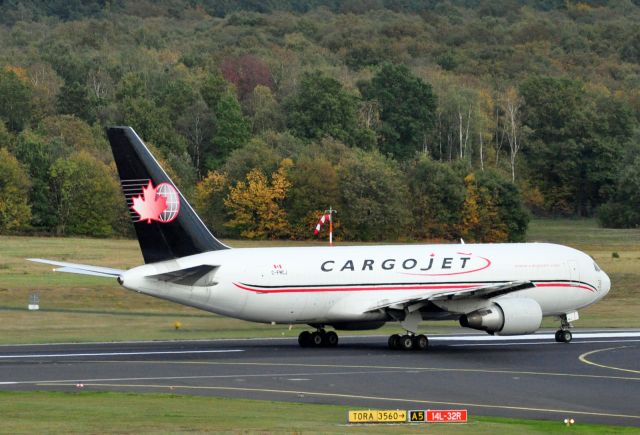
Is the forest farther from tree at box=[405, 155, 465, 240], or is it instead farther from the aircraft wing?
the aircraft wing

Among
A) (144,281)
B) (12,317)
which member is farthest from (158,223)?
(12,317)

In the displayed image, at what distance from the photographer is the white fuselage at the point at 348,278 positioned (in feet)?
157

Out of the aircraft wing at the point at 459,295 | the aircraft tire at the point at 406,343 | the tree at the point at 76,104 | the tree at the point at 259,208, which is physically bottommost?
the aircraft tire at the point at 406,343

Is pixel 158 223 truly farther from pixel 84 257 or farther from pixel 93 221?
pixel 93 221

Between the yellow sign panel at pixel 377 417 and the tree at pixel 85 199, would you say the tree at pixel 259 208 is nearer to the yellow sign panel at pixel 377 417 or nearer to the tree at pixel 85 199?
the tree at pixel 85 199

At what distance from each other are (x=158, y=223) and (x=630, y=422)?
20.3m

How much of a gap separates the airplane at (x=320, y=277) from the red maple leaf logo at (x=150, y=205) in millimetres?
34

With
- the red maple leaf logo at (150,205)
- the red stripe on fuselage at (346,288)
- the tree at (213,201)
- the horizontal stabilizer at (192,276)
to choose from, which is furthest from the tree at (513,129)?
the red maple leaf logo at (150,205)

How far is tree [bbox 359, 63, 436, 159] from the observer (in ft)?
582

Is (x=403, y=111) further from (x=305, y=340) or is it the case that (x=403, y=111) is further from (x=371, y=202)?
(x=305, y=340)

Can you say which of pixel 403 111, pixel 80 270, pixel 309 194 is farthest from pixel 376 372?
pixel 403 111

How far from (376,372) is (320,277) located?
296 inches

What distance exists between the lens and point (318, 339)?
167 ft

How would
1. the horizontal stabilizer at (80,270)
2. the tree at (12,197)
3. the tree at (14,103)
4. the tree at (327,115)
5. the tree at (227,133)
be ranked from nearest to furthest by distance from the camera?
the horizontal stabilizer at (80,270)
the tree at (12,197)
the tree at (327,115)
the tree at (227,133)
the tree at (14,103)
